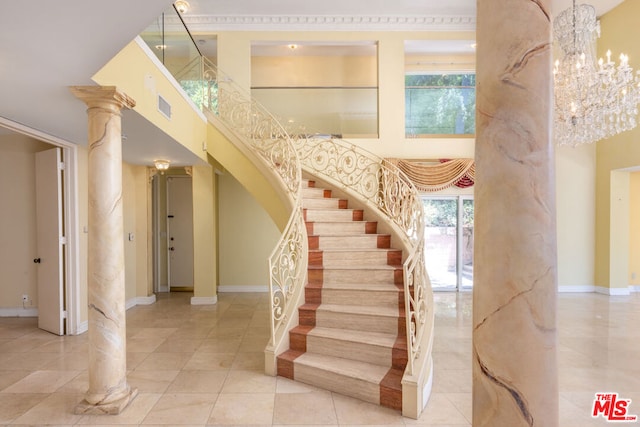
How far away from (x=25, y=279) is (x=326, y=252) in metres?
5.31

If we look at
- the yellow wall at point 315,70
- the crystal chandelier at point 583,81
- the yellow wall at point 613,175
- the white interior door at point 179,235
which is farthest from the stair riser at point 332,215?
the yellow wall at point 613,175

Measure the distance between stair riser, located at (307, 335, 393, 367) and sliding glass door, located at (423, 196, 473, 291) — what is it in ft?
16.4

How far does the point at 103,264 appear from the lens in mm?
2871

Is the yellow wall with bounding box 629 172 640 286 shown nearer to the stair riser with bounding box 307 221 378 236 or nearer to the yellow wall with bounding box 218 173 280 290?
the stair riser with bounding box 307 221 378 236

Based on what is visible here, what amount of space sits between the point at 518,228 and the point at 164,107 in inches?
168

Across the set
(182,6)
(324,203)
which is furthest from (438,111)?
(182,6)

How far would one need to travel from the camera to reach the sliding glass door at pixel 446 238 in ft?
25.6

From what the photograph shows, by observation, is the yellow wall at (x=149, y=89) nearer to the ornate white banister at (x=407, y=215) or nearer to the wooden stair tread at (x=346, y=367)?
the ornate white banister at (x=407, y=215)

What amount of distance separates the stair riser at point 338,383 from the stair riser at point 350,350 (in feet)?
0.89

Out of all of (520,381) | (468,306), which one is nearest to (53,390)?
(520,381)

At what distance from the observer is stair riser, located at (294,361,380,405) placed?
2.96 m

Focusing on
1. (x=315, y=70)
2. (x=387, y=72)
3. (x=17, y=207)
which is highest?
(x=315, y=70)

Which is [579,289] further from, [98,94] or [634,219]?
[98,94]

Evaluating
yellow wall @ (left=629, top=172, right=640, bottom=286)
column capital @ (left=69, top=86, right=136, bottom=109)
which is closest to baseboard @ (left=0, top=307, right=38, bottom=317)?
column capital @ (left=69, top=86, right=136, bottom=109)
